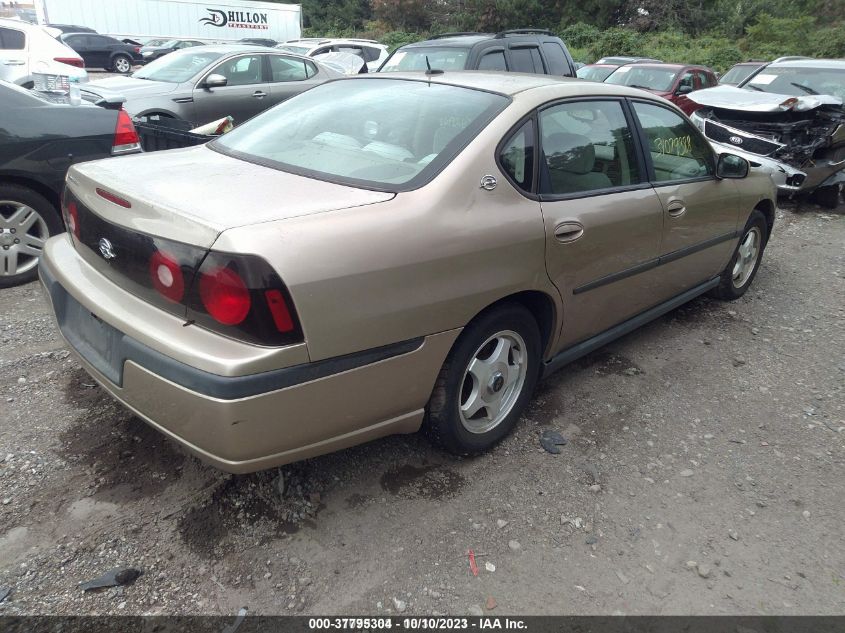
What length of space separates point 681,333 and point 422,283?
2813 mm

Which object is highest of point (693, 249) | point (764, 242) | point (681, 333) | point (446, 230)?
point (446, 230)

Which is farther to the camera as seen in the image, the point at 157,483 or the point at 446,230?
the point at 157,483

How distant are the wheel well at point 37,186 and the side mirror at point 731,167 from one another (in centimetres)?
440

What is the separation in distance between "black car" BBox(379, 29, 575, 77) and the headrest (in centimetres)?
478

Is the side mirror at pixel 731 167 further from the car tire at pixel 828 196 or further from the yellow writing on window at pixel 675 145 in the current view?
the car tire at pixel 828 196

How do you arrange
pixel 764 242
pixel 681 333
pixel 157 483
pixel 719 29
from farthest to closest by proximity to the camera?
pixel 719 29
pixel 764 242
pixel 681 333
pixel 157 483

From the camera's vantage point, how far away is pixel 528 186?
9.10 ft

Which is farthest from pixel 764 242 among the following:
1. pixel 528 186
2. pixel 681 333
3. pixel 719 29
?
pixel 719 29

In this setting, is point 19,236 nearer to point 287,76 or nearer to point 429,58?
point 429,58

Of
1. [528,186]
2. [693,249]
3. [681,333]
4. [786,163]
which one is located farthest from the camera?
[786,163]

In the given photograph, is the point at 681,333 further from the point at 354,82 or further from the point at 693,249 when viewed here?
the point at 354,82

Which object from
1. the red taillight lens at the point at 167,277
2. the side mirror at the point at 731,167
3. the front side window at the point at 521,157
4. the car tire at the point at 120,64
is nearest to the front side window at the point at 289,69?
the side mirror at the point at 731,167

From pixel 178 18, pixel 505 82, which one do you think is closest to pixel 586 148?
pixel 505 82

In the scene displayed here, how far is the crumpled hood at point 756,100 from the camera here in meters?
7.50
